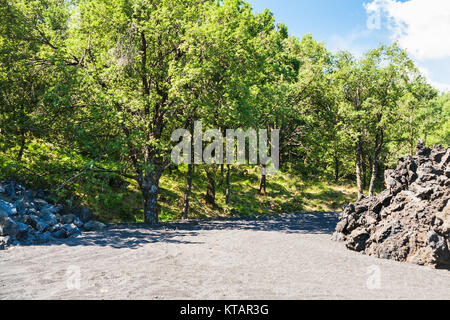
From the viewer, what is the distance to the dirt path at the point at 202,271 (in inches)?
334

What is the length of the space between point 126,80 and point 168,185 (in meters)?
13.0

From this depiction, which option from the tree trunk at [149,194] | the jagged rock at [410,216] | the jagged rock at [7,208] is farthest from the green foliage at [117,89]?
the jagged rock at [410,216]

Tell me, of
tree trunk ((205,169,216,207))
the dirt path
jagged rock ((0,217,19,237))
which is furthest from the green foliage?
the dirt path

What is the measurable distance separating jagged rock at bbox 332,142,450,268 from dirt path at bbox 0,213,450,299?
84 cm

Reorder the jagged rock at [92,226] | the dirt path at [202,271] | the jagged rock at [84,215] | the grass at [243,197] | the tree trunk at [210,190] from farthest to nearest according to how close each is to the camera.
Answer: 1. the tree trunk at [210,190]
2. the grass at [243,197]
3. the jagged rock at [84,215]
4. the jagged rock at [92,226]
5. the dirt path at [202,271]

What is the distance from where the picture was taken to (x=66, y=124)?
62.3 ft

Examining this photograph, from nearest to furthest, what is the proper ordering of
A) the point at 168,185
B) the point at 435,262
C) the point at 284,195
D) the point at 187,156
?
1. the point at 435,262
2. the point at 187,156
3. the point at 168,185
4. the point at 284,195

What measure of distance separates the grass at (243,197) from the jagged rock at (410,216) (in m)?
14.4

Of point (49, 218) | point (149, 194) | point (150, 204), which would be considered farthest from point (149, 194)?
point (49, 218)

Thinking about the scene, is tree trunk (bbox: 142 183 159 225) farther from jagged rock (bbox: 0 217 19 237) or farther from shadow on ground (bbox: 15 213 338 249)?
jagged rock (bbox: 0 217 19 237)

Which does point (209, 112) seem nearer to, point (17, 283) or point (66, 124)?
point (66, 124)

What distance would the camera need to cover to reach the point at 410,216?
14148mm

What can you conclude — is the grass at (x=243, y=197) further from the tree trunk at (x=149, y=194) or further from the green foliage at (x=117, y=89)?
the tree trunk at (x=149, y=194)
